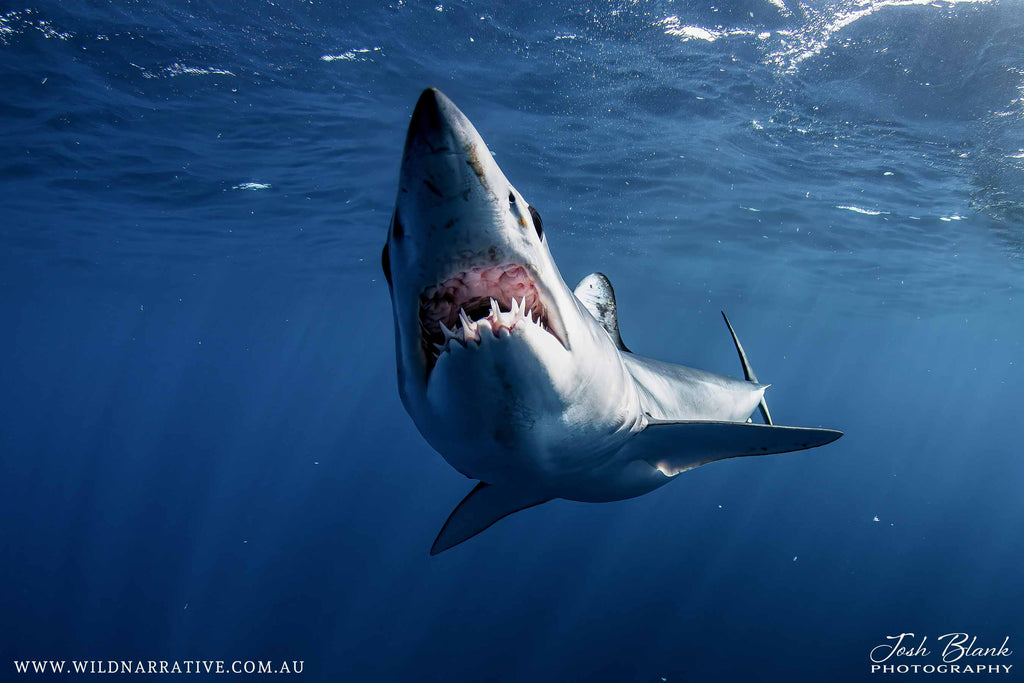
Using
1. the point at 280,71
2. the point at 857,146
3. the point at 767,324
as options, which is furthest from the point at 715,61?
the point at 767,324

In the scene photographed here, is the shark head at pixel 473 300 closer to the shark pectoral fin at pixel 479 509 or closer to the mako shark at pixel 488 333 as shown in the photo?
the mako shark at pixel 488 333

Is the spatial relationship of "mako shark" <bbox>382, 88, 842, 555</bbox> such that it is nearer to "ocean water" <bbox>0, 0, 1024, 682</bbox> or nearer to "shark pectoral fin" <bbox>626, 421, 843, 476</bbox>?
"shark pectoral fin" <bbox>626, 421, 843, 476</bbox>

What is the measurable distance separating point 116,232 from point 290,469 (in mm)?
22257

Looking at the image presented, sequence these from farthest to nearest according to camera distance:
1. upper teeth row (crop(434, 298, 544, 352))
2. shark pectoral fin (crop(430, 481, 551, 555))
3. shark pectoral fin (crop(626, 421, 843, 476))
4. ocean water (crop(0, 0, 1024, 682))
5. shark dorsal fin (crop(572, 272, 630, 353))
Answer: ocean water (crop(0, 0, 1024, 682)), shark dorsal fin (crop(572, 272, 630, 353)), shark pectoral fin (crop(430, 481, 551, 555)), shark pectoral fin (crop(626, 421, 843, 476)), upper teeth row (crop(434, 298, 544, 352))

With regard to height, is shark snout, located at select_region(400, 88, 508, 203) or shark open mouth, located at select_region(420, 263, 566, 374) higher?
shark snout, located at select_region(400, 88, 508, 203)

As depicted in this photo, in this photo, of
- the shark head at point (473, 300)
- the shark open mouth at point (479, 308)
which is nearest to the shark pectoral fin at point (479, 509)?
the shark head at point (473, 300)

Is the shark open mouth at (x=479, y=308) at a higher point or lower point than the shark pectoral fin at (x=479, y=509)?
higher

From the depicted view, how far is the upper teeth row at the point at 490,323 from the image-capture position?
178cm

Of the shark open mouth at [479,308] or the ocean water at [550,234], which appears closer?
the shark open mouth at [479,308]

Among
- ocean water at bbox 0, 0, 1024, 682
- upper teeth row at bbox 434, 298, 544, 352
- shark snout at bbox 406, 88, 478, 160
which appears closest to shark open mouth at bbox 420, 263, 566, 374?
upper teeth row at bbox 434, 298, 544, 352

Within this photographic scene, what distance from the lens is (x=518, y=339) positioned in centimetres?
183

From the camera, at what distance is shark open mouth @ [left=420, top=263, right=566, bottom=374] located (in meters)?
1.79

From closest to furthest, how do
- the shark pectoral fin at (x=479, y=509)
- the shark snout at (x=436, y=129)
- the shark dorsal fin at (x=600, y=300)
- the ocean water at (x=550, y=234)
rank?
the shark snout at (x=436, y=129), the shark pectoral fin at (x=479, y=509), the shark dorsal fin at (x=600, y=300), the ocean water at (x=550, y=234)

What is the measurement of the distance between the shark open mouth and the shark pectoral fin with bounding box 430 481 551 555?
1820mm
